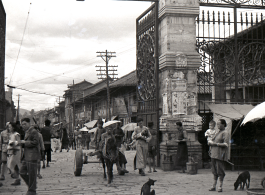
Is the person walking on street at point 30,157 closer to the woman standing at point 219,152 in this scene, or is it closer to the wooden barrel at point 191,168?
the woman standing at point 219,152

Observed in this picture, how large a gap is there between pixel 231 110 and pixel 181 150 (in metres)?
2.13

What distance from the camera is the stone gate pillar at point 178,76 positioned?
10.9m

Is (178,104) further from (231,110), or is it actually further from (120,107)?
(120,107)

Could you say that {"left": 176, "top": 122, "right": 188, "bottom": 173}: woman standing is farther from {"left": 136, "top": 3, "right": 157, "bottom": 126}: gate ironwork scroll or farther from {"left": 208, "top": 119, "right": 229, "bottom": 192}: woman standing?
{"left": 208, "top": 119, "right": 229, "bottom": 192}: woman standing

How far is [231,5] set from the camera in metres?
11.6

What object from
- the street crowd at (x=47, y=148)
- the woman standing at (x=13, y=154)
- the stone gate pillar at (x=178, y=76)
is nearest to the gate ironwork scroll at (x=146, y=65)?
the stone gate pillar at (x=178, y=76)

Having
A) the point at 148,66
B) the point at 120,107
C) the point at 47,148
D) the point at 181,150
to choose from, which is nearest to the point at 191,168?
the point at 181,150

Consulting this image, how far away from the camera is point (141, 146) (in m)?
10.3

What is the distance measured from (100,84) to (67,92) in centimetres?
1217

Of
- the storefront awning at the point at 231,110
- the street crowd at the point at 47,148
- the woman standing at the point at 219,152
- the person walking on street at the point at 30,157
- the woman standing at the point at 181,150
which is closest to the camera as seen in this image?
the person walking on street at the point at 30,157

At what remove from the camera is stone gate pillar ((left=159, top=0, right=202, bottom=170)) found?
35.7 feet

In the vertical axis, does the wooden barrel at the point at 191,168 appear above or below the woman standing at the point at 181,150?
below

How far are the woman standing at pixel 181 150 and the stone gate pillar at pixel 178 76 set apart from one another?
0.41 metres

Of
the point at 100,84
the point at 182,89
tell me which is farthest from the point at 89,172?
the point at 100,84
